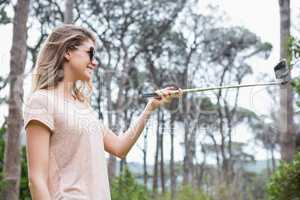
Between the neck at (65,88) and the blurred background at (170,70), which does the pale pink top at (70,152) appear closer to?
the neck at (65,88)

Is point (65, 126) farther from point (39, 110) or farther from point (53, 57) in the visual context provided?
point (53, 57)

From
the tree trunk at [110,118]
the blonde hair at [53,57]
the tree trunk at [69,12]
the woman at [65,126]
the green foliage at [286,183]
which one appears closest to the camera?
the woman at [65,126]

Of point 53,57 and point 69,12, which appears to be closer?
point 53,57

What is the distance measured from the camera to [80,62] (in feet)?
4.29

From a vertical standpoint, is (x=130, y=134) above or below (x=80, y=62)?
below

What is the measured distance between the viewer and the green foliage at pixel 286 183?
5475 mm

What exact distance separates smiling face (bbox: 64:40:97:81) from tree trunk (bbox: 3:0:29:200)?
16.3ft

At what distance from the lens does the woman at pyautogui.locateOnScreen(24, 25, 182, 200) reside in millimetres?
1169

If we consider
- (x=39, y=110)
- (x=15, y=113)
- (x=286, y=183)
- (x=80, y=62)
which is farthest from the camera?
(x=15, y=113)

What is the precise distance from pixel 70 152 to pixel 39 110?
113 mm

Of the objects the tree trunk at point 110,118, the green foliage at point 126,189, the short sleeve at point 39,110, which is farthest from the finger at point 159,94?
the tree trunk at point 110,118

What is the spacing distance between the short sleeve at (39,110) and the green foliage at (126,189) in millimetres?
7610

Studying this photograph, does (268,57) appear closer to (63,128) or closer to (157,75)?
(157,75)

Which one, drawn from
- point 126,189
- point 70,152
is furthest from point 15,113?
point 70,152
